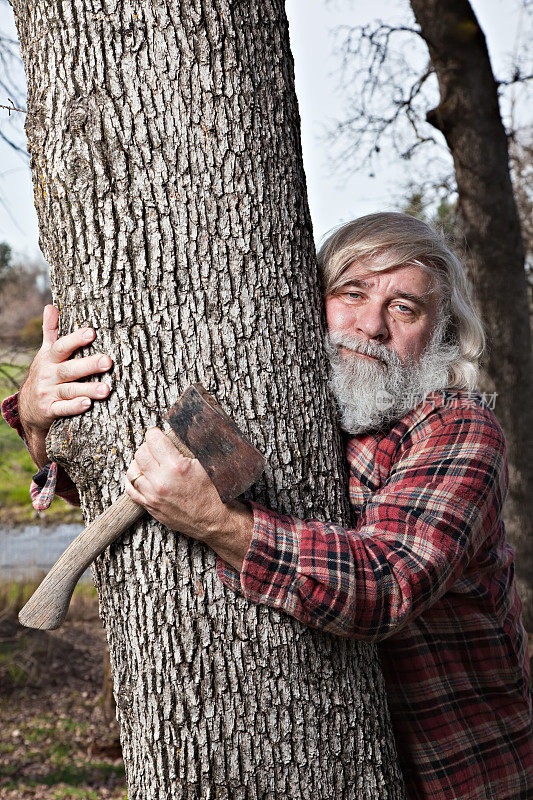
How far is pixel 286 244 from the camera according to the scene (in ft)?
5.69

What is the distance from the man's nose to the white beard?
0.03 m

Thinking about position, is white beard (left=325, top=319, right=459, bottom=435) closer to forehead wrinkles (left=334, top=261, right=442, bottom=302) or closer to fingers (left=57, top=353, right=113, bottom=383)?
forehead wrinkles (left=334, top=261, right=442, bottom=302)

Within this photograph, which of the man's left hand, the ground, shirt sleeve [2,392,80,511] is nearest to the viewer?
the man's left hand

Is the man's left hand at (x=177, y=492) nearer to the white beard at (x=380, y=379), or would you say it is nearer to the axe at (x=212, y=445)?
the axe at (x=212, y=445)

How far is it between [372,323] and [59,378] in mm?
1029

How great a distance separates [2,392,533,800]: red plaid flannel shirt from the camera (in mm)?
1526

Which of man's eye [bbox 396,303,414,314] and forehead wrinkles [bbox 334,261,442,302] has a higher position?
forehead wrinkles [bbox 334,261,442,302]

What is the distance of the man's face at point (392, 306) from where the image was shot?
2125 millimetres

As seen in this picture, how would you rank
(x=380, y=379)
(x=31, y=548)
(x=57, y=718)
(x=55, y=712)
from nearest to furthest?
(x=380, y=379) < (x=57, y=718) < (x=55, y=712) < (x=31, y=548)

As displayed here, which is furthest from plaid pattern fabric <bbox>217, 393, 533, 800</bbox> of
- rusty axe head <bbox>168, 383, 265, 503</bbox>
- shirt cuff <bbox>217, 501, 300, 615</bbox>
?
rusty axe head <bbox>168, 383, 265, 503</bbox>

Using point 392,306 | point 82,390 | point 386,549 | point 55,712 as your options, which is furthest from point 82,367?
point 55,712

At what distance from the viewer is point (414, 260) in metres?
2.29

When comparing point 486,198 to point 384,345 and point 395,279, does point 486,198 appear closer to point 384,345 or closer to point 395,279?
point 395,279

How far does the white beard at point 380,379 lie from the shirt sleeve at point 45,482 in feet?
2.87
